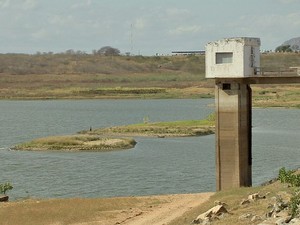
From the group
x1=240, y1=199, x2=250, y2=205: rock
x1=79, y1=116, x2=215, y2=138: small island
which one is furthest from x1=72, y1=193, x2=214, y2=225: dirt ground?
x1=79, y1=116, x2=215, y2=138: small island

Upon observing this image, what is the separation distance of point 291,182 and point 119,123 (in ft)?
304

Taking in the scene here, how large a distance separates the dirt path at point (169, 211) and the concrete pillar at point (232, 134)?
2.92 m

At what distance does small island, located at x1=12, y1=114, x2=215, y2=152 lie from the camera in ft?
296

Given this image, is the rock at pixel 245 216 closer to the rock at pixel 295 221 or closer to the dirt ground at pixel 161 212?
the rock at pixel 295 221

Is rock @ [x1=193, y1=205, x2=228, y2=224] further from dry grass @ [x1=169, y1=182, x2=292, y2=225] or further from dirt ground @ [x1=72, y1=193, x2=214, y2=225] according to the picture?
dirt ground @ [x1=72, y1=193, x2=214, y2=225]

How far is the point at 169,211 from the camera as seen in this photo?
137ft

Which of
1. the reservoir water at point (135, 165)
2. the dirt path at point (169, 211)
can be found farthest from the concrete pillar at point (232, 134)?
the reservoir water at point (135, 165)

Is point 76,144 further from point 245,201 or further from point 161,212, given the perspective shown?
point 245,201

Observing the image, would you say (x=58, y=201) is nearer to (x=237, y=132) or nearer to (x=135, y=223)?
(x=135, y=223)

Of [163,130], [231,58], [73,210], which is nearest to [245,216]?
[73,210]

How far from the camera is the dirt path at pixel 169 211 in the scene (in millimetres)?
39250

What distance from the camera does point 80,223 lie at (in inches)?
1564

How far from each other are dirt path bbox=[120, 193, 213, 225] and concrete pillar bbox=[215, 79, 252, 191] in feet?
9.56

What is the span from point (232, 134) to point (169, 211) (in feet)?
30.6
